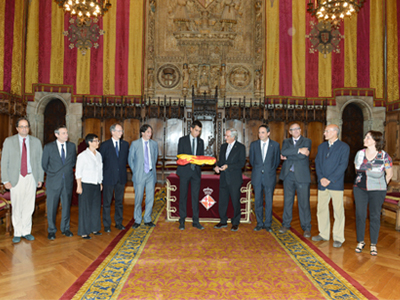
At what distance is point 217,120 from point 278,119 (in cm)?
233

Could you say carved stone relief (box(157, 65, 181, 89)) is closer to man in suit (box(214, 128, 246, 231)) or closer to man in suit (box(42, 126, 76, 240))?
man in suit (box(214, 128, 246, 231))

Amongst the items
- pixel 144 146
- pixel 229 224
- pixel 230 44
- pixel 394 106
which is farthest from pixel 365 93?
pixel 144 146

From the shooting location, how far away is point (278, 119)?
10.4m

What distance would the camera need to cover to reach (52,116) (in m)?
10.6

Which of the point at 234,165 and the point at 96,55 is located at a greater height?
the point at 96,55

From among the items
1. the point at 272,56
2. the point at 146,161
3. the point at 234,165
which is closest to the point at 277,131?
the point at 272,56

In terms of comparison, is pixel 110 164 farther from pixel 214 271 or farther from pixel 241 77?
pixel 241 77

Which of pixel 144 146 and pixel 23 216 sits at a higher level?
pixel 144 146

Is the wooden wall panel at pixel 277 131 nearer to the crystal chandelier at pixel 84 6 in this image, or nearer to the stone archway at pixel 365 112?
the stone archway at pixel 365 112

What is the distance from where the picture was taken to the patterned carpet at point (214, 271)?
2.62 m

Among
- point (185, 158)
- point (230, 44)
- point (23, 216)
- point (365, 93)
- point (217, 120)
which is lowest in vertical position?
point (23, 216)

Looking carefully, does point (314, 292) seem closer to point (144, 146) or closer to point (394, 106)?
point (144, 146)

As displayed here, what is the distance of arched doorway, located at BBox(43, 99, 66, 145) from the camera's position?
34.8 feet

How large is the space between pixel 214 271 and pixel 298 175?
2214 millimetres
